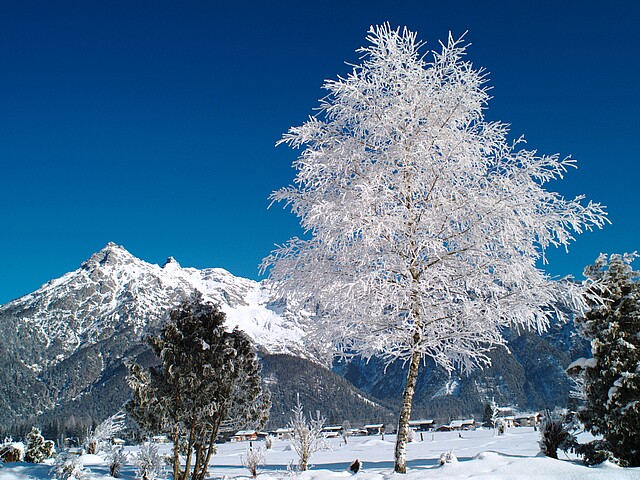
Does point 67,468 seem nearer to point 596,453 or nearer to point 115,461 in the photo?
point 115,461

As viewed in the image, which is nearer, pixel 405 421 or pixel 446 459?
pixel 405 421

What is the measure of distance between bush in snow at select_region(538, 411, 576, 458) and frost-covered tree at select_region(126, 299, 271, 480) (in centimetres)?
1134

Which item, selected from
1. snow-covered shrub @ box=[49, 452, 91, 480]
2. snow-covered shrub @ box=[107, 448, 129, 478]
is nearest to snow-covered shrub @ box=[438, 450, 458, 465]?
snow-covered shrub @ box=[49, 452, 91, 480]

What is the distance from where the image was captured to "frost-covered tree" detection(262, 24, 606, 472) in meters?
9.65

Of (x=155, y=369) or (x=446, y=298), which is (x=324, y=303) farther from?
(x=155, y=369)

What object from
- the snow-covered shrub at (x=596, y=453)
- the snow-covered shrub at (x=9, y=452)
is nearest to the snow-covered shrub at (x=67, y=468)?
the snow-covered shrub at (x=9, y=452)

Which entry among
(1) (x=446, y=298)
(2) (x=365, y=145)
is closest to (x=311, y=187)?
(2) (x=365, y=145)

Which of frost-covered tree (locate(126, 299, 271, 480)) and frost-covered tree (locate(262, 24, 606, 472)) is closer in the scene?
Answer: frost-covered tree (locate(262, 24, 606, 472))

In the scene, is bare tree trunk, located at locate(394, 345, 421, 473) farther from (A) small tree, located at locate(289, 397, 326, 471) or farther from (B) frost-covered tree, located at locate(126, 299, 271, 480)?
(A) small tree, located at locate(289, 397, 326, 471)

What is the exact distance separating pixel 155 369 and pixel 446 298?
12728mm

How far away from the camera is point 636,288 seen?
16969mm

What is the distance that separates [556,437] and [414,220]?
13.6 m

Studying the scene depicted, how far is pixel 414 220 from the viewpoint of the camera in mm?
10352

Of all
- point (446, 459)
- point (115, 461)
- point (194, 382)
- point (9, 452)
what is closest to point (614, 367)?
point (446, 459)
